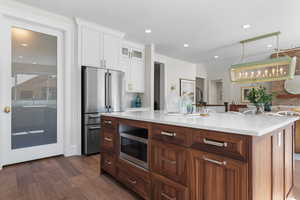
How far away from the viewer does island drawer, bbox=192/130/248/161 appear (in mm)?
1039

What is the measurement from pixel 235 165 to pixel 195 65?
23.8 feet

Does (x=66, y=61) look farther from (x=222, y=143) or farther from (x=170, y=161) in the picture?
(x=222, y=143)

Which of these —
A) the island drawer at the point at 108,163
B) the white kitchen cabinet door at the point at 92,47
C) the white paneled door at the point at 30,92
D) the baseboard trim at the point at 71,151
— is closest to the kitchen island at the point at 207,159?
the island drawer at the point at 108,163

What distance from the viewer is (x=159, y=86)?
21.2 ft

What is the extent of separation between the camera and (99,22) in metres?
3.59

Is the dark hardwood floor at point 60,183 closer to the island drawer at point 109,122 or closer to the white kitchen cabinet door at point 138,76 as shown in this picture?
the island drawer at point 109,122

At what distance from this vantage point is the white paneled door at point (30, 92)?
110 inches

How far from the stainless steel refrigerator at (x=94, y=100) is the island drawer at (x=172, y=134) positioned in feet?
7.04

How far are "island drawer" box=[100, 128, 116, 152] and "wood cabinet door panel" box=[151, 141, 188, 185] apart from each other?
78 cm

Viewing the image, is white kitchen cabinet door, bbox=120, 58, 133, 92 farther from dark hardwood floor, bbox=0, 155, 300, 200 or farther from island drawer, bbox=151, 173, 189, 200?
island drawer, bbox=151, 173, 189, 200

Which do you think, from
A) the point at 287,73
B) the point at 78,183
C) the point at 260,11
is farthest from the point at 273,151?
the point at 260,11

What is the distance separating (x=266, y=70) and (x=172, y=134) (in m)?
2.94

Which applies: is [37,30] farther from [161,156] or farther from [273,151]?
[273,151]

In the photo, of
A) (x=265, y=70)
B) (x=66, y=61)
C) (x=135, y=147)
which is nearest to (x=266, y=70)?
(x=265, y=70)
